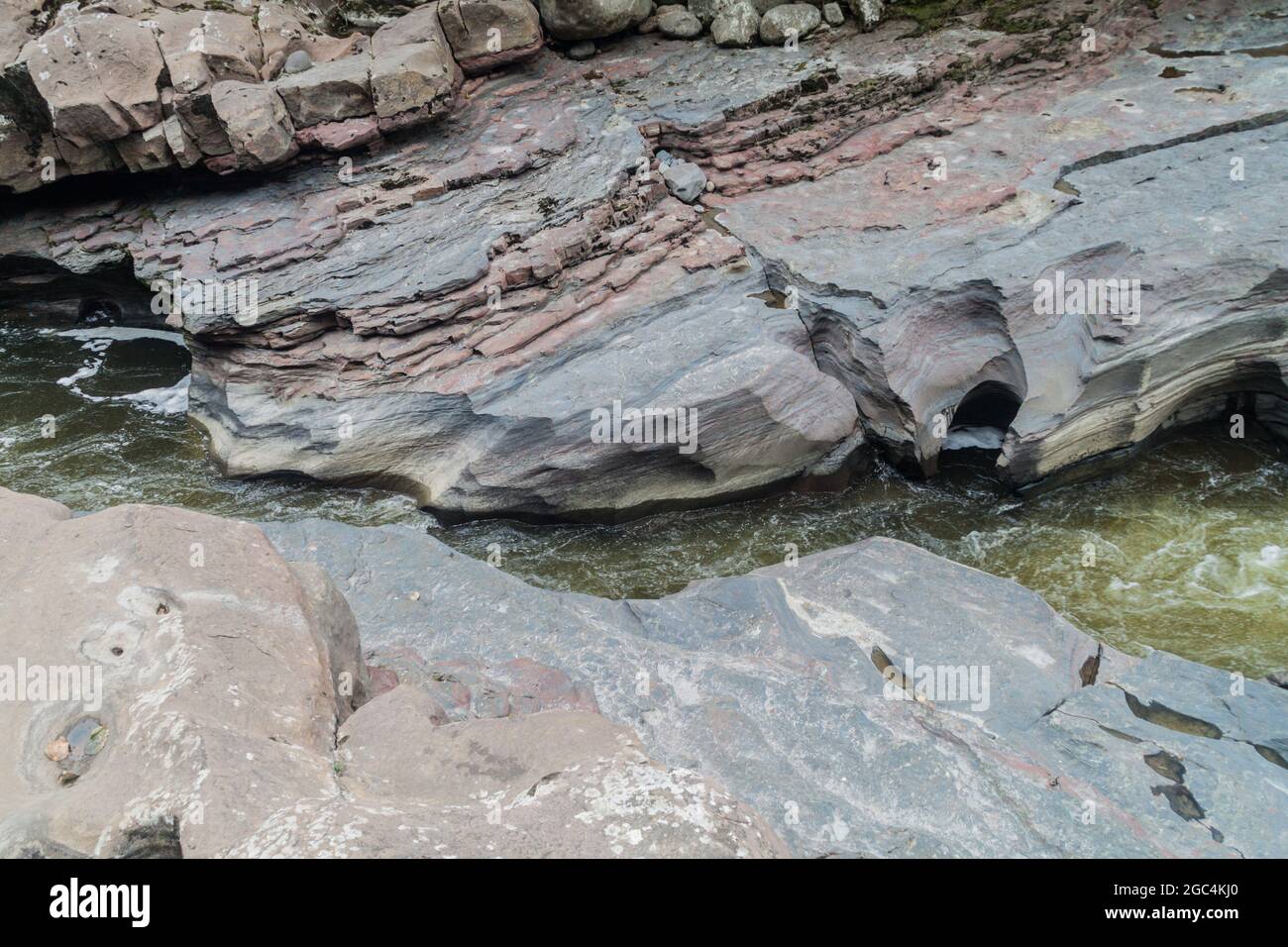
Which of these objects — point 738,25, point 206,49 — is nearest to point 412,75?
point 206,49

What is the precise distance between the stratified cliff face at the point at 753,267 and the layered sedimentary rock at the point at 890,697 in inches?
75.8

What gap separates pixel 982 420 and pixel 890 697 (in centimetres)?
469

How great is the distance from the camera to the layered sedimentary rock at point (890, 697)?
4.77 meters

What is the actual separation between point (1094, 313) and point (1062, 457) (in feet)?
4.41

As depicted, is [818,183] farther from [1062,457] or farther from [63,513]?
[63,513]

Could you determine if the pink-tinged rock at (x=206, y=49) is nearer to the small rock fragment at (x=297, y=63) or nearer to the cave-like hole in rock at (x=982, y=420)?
the small rock fragment at (x=297, y=63)

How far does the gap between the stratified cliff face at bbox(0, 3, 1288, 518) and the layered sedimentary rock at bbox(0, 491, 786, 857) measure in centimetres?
408

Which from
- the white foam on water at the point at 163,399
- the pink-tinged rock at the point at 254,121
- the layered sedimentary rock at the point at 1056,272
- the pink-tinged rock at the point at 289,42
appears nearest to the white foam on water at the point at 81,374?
the white foam on water at the point at 163,399

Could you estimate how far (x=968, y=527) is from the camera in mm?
8570

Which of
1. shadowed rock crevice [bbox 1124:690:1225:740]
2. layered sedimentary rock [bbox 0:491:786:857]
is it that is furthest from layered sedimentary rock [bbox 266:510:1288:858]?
layered sedimentary rock [bbox 0:491:786:857]

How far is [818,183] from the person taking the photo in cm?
1091

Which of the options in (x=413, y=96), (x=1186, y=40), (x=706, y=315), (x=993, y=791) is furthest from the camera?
(x=1186, y=40)

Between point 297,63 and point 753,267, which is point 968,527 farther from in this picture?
point 297,63

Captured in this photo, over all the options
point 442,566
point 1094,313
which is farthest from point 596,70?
point 442,566
